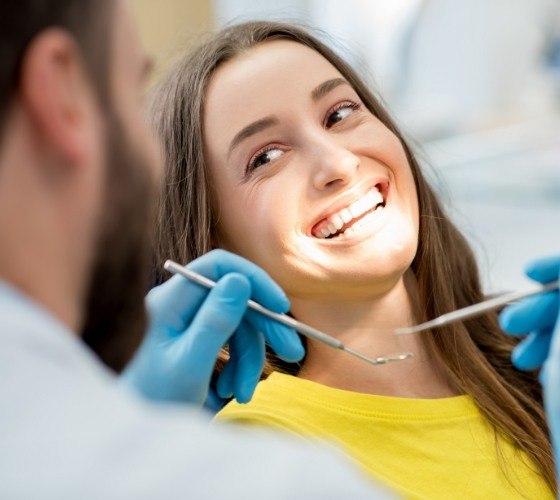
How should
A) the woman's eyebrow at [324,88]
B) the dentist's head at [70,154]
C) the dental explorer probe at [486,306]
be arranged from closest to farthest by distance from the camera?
the dentist's head at [70,154] → the dental explorer probe at [486,306] → the woman's eyebrow at [324,88]

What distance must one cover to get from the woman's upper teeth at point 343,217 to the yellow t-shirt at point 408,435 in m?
0.24

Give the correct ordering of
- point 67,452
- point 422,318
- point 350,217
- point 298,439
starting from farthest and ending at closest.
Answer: point 422,318
point 350,217
point 298,439
point 67,452

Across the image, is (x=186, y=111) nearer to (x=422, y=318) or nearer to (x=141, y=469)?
(x=422, y=318)

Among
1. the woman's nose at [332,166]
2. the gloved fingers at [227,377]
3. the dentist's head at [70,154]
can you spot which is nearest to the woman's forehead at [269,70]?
the woman's nose at [332,166]

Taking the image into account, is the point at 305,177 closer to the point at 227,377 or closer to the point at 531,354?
the point at 227,377

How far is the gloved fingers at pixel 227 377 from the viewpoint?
1.48m

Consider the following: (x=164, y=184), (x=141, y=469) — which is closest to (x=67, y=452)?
(x=141, y=469)

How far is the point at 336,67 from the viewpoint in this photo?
1.72m

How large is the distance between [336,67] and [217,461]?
1130 mm

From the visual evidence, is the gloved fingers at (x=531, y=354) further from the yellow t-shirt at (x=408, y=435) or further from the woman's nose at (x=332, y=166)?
the woman's nose at (x=332, y=166)

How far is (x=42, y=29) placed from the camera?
2.65ft

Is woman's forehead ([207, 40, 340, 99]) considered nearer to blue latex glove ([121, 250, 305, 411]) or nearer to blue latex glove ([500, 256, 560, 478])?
blue latex glove ([121, 250, 305, 411])

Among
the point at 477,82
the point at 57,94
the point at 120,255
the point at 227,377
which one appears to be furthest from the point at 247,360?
the point at 477,82

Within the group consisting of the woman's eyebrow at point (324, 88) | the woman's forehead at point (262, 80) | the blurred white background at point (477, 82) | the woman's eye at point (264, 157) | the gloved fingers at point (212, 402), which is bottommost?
the blurred white background at point (477, 82)
